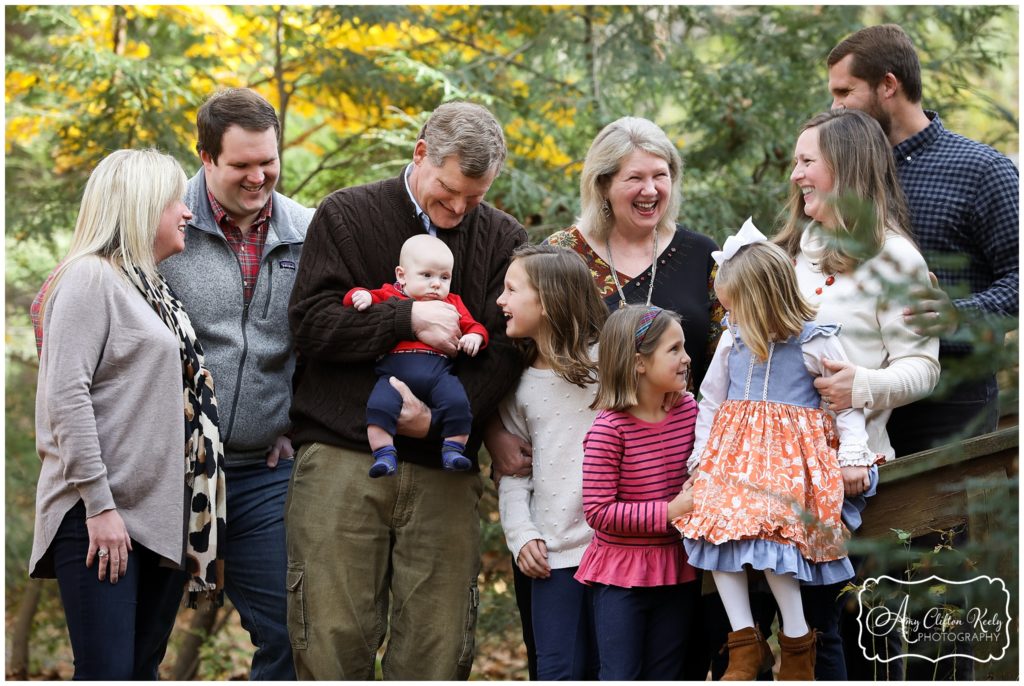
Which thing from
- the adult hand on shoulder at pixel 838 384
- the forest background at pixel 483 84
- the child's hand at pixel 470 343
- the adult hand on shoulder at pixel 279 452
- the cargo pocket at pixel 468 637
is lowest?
the cargo pocket at pixel 468 637

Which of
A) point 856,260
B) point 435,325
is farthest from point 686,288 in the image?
point 435,325

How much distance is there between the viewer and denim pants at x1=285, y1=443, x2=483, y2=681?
318 cm

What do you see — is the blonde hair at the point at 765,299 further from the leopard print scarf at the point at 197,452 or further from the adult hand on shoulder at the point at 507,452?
the leopard print scarf at the point at 197,452

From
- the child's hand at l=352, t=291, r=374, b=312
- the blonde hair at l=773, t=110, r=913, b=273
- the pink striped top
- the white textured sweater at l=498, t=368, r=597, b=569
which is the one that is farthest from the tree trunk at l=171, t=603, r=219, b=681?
the blonde hair at l=773, t=110, r=913, b=273

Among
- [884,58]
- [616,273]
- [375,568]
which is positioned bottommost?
[375,568]

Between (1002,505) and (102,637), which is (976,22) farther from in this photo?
(102,637)

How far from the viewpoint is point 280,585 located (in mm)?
3473

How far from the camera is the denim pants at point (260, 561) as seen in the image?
11.4 feet

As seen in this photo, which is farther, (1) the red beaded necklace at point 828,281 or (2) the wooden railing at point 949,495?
(1) the red beaded necklace at point 828,281

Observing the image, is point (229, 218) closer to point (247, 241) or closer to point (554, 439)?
point (247, 241)

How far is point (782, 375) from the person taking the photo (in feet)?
10.00

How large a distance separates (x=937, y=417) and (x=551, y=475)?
123 centimetres

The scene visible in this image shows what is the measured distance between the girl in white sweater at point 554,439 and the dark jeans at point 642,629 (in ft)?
0.37

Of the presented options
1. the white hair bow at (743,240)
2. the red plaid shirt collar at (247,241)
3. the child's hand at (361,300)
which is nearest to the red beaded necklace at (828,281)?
the white hair bow at (743,240)
